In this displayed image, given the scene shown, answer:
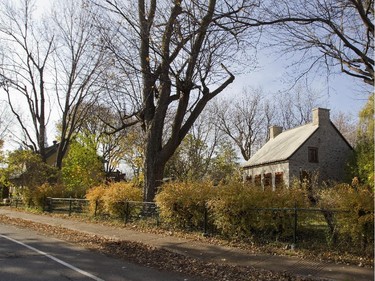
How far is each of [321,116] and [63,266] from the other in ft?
98.3

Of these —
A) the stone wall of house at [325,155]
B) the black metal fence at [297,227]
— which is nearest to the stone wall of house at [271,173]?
the stone wall of house at [325,155]

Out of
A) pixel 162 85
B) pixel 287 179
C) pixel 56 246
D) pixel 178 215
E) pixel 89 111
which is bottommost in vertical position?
pixel 56 246

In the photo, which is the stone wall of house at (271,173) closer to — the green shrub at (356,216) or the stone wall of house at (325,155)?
the stone wall of house at (325,155)

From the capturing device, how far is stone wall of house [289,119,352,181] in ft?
111

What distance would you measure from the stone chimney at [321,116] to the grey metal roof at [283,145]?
19.3 inches

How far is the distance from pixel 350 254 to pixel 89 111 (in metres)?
32.7

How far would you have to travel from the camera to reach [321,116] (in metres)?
35.1

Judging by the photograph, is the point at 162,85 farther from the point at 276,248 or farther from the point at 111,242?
the point at 276,248

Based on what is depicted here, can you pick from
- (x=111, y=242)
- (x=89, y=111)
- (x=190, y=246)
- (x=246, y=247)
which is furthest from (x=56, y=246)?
(x=89, y=111)

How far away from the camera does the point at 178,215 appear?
14.4 meters

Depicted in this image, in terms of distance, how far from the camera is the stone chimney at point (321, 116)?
1375 inches

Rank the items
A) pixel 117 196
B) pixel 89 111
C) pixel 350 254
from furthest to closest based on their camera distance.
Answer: pixel 89 111 < pixel 117 196 < pixel 350 254

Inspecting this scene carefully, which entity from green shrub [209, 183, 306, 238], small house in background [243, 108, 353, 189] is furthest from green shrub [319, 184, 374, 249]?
small house in background [243, 108, 353, 189]

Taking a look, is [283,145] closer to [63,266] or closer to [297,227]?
[297,227]
